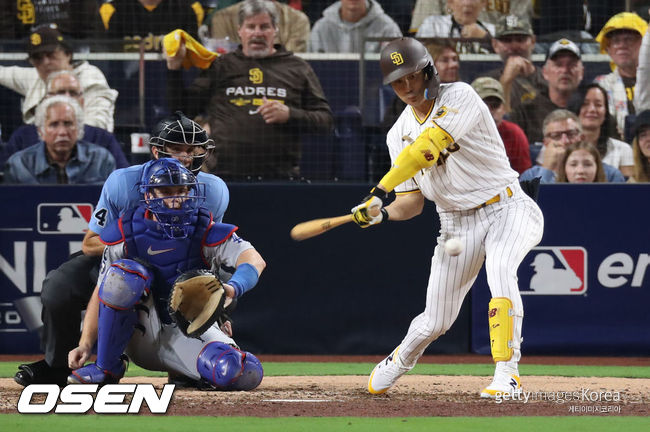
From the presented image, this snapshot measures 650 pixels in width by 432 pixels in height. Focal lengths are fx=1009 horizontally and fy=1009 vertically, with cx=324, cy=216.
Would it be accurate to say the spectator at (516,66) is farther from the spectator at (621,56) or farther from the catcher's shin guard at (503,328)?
the catcher's shin guard at (503,328)

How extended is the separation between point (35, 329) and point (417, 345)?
3638 mm

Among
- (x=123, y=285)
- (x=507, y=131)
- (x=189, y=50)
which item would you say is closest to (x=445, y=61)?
(x=507, y=131)

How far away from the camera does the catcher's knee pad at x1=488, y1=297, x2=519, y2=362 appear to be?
193 inches

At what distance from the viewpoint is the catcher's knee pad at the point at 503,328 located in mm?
4902

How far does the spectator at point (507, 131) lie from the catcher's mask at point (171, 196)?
3425mm

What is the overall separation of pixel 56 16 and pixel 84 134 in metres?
1.68

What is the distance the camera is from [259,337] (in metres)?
7.82

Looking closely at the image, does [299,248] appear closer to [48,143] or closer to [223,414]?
[48,143]

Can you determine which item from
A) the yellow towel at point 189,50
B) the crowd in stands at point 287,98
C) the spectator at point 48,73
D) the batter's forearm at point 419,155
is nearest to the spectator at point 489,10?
the crowd in stands at point 287,98

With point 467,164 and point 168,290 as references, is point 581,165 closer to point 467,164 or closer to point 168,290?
point 467,164

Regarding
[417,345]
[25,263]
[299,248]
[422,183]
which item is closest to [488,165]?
[422,183]

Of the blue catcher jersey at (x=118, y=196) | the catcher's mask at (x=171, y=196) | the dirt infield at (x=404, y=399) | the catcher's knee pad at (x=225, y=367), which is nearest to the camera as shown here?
the dirt infield at (x=404, y=399)

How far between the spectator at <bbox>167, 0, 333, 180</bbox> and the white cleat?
3.30 m

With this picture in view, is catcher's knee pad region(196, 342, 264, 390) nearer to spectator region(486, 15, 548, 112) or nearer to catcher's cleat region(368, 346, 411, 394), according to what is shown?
catcher's cleat region(368, 346, 411, 394)
